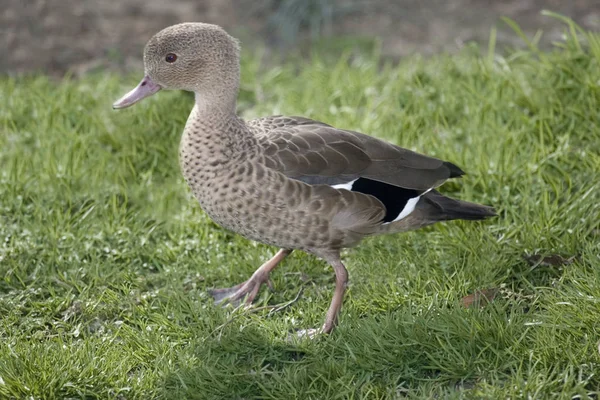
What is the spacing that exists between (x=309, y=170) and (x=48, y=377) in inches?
59.3

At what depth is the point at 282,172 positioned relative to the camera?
385 cm

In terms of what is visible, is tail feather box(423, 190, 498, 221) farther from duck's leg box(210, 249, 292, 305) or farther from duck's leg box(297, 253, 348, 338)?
duck's leg box(210, 249, 292, 305)

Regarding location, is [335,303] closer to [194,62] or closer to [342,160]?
[342,160]

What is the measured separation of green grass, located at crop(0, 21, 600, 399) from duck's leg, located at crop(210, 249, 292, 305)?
0.23 feet

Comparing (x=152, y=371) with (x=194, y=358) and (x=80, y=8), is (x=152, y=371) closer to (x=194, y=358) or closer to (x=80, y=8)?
(x=194, y=358)

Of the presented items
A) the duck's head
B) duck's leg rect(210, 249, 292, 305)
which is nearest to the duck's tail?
duck's leg rect(210, 249, 292, 305)

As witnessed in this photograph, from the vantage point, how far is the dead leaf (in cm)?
386

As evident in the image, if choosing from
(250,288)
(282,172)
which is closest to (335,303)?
(250,288)

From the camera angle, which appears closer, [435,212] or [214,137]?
[214,137]

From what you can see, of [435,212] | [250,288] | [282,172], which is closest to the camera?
[282,172]

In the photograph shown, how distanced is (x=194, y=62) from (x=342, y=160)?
2.86 ft

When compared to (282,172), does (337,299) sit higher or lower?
lower

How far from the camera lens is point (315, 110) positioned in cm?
582

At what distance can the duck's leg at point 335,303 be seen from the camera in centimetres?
386
